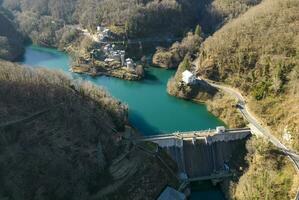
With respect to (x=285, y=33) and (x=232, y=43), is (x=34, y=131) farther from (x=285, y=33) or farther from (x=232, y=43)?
(x=285, y=33)

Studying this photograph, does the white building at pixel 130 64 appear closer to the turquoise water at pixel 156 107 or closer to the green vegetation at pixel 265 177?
the turquoise water at pixel 156 107

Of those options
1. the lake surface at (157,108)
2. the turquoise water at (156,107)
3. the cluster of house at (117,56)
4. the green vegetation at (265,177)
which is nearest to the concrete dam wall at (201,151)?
the green vegetation at (265,177)

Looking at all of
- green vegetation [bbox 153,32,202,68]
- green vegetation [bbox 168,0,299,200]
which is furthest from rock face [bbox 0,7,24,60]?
green vegetation [bbox 168,0,299,200]

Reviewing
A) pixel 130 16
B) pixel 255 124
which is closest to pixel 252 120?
pixel 255 124

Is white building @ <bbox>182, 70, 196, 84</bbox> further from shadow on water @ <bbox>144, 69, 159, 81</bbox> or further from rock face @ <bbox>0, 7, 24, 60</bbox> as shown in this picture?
rock face @ <bbox>0, 7, 24, 60</bbox>

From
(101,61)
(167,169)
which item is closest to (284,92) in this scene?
(167,169)

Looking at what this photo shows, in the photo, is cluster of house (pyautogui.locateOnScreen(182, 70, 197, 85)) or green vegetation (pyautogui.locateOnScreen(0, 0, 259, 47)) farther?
green vegetation (pyautogui.locateOnScreen(0, 0, 259, 47))
